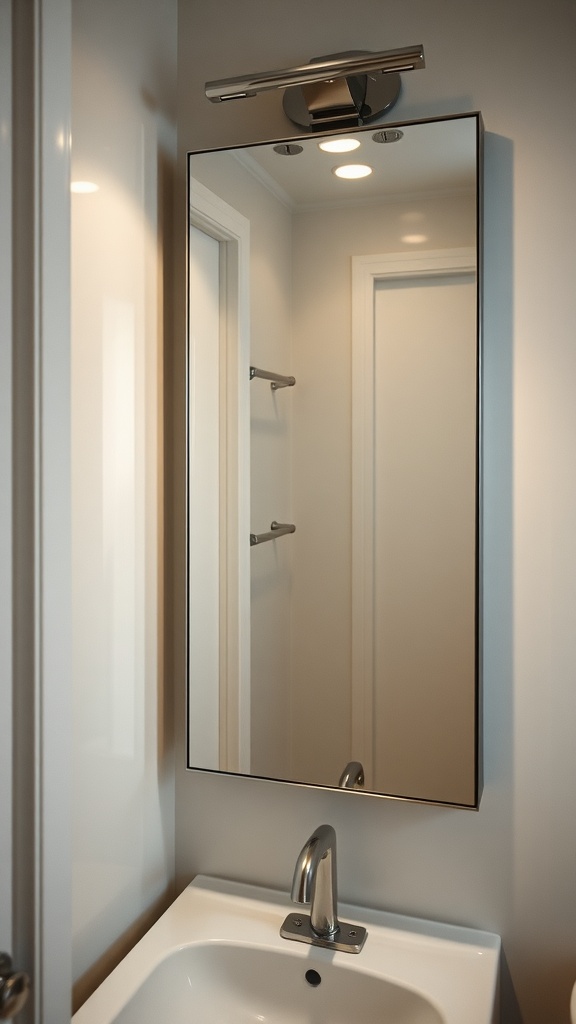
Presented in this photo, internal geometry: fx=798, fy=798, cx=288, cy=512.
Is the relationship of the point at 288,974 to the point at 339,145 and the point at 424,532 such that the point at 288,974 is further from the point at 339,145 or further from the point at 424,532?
the point at 339,145

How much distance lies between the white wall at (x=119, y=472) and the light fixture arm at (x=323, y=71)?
0.53 feet

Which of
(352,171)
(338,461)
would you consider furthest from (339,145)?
(338,461)

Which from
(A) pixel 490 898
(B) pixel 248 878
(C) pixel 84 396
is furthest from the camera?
(B) pixel 248 878

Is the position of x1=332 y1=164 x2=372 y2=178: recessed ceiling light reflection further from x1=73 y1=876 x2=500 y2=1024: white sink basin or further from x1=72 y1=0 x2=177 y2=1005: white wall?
x1=73 y1=876 x2=500 y2=1024: white sink basin

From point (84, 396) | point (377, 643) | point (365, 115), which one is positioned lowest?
point (377, 643)

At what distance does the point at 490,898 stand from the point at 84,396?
3.31 feet

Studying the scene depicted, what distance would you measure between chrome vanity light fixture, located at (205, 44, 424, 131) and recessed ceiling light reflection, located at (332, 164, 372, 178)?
0.27ft

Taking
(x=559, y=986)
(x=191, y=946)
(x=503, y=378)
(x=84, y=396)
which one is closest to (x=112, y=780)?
(x=191, y=946)

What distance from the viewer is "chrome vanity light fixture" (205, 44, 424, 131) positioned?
1.17 m

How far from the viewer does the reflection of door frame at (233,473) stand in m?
1.36

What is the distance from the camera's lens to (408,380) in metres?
1.26

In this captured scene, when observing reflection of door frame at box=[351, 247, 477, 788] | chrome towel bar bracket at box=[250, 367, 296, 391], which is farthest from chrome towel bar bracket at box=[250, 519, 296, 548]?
chrome towel bar bracket at box=[250, 367, 296, 391]

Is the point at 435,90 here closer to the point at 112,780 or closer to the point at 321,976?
the point at 112,780

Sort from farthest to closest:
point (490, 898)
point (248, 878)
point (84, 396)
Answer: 1. point (248, 878)
2. point (490, 898)
3. point (84, 396)
